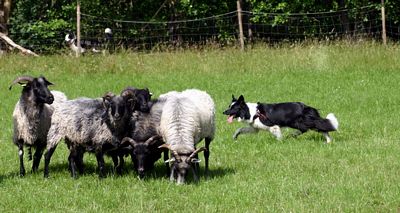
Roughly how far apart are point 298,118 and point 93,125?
421cm

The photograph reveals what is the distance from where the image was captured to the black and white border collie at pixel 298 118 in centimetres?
1148

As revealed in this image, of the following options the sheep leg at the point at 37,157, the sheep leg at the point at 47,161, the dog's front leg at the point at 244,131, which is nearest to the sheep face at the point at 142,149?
the sheep leg at the point at 47,161

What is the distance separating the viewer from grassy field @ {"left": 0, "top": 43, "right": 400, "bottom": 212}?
7625 millimetres

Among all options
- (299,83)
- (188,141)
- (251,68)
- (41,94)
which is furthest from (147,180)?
(251,68)

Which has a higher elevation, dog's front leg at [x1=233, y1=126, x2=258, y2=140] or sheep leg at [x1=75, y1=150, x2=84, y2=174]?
sheep leg at [x1=75, y1=150, x2=84, y2=174]

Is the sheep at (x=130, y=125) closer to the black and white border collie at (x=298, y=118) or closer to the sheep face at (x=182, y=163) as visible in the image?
the sheep face at (x=182, y=163)

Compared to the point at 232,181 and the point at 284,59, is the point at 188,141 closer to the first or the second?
the point at 232,181

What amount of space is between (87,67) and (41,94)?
11.1 metres

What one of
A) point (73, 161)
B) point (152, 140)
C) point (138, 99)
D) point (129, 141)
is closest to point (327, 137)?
point (138, 99)

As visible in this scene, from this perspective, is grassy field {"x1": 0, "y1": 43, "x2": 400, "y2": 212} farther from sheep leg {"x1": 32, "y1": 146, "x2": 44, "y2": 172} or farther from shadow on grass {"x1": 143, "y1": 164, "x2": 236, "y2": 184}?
sheep leg {"x1": 32, "y1": 146, "x2": 44, "y2": 172}

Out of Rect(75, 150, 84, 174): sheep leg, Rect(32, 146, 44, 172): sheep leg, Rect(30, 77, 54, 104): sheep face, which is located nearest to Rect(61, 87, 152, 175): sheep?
Rect(75, 150, 84, 174): sheep leg

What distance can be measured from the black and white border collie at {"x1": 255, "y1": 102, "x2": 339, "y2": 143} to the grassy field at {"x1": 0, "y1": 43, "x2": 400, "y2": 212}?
29 centimetres

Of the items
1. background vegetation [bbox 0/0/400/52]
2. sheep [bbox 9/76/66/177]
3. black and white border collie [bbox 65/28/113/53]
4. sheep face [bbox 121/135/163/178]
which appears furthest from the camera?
background vegetation [bbox 0/0/400/52]

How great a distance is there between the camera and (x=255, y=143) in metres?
11.6
